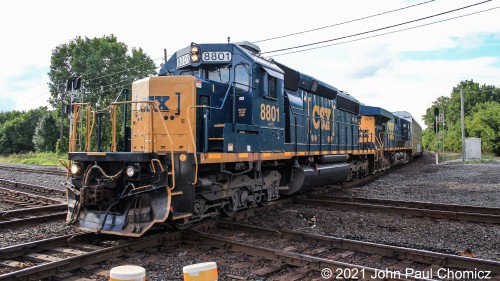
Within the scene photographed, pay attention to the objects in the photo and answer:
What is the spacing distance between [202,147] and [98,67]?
122 ft

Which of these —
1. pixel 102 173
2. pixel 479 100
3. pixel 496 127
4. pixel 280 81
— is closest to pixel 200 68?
pixel 280 81

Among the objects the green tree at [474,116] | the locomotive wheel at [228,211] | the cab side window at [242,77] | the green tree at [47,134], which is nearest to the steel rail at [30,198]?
the locomotive wheel at [228,211]

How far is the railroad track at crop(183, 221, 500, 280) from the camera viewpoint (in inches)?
171

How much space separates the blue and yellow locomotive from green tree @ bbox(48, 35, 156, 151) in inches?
1208

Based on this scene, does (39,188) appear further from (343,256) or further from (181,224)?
(343,256)

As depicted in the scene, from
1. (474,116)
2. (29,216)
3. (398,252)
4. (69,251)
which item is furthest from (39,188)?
(474,116)

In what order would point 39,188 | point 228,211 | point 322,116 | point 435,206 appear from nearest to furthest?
point 228,211
point 435,206
point 322,116
point 39,188

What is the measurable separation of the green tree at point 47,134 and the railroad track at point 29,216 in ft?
152

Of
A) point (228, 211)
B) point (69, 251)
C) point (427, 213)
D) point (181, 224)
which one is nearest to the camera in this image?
point (69, 251)

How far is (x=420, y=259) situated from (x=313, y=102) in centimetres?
681

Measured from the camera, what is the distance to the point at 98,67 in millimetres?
39844

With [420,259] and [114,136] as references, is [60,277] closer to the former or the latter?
[114,136]

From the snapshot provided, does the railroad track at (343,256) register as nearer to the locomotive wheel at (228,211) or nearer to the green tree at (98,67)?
the locomotive wheel at (228,211)

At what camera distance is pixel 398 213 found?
8.32 metres
